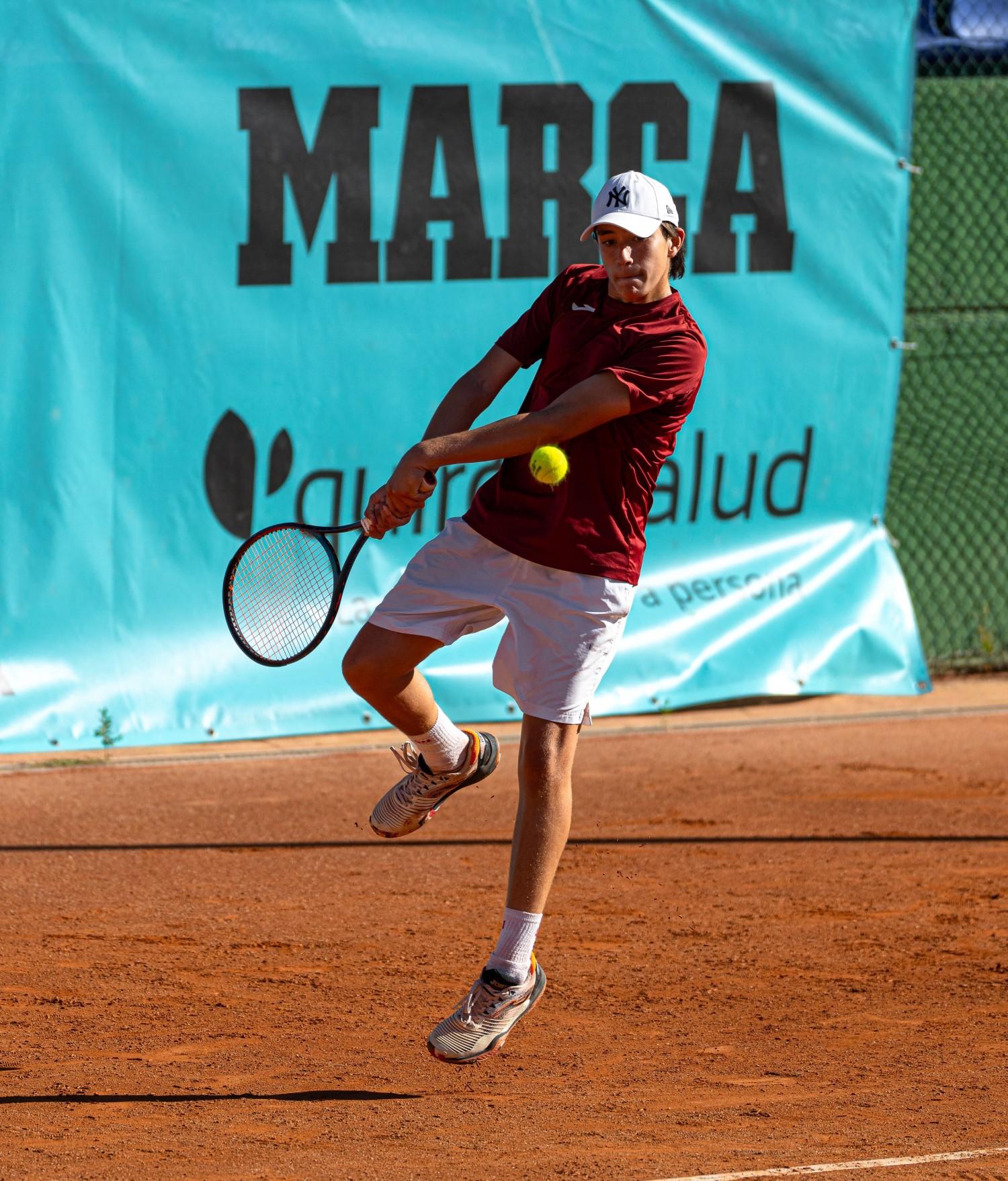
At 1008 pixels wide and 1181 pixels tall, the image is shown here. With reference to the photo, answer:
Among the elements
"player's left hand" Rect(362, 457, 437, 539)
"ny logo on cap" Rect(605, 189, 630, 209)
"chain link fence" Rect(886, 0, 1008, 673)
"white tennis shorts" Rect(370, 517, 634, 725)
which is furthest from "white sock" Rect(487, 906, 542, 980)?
"chain link fence" Rect(886, 0, 1008, 673)

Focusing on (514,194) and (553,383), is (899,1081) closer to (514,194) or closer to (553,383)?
(553,383)

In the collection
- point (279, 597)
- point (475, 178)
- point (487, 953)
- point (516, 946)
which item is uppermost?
point (475, 178)

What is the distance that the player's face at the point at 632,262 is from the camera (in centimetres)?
370

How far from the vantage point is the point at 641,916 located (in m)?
4.96

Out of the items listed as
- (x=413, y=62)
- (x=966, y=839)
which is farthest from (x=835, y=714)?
(x=413, y=62)

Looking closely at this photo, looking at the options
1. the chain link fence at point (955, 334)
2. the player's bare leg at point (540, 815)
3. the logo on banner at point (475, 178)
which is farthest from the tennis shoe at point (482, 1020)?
the chain link fence at point (955, 334)

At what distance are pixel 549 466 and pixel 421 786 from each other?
1000mm

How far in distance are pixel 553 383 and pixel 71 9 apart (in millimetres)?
3564

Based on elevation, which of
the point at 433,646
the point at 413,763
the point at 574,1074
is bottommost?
the point at 574,1074

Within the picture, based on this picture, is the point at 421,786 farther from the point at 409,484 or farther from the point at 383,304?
the point at 383,304

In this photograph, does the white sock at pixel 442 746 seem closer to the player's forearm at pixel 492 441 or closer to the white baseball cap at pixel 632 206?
the player's forearm at pixel 492 441

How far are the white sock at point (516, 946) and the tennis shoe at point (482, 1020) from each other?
20 millimetres

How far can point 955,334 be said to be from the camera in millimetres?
8258

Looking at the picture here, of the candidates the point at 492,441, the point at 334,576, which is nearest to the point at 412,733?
the point at 334,576
